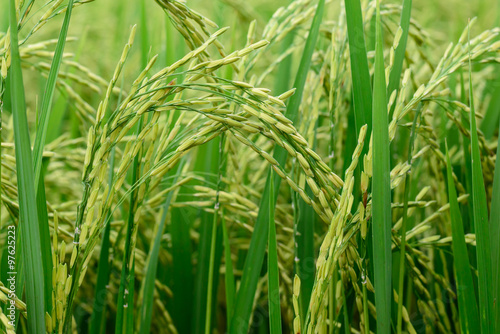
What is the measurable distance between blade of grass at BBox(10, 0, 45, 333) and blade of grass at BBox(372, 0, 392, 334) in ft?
1.48

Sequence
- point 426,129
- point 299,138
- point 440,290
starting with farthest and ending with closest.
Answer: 1. point 440,290
2. point 426,129
3. point 299,138

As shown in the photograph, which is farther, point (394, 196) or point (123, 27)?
point (123, 27)

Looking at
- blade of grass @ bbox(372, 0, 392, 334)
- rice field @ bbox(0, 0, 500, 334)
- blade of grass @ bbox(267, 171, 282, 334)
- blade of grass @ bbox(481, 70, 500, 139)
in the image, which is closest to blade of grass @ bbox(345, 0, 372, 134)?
rice field @ bbox(0, 0, 500, 334)

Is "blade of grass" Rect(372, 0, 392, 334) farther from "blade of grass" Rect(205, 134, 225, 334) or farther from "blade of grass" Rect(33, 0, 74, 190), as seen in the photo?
"blade of grass" Rect(33, 0, 74, 190)

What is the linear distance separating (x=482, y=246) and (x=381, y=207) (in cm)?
17

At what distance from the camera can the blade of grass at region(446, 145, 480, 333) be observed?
851mm

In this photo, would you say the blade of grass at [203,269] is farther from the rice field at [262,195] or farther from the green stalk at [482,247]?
the green stalk at [482,247]

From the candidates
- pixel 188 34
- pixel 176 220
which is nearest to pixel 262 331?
pixel 176 220

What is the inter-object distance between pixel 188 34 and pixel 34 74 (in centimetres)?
190

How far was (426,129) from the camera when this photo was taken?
953 millimetres

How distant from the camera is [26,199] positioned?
2.31ft

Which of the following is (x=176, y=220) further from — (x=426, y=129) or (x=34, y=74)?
(x=34, y=74)

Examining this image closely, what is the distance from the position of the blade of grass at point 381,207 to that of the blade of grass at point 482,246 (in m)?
0.14

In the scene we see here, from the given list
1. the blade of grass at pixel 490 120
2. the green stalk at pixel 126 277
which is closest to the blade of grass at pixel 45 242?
the green stalk at pixel 126 277
